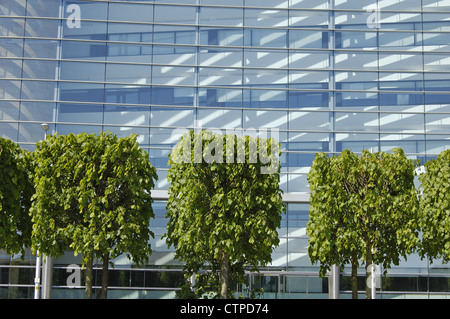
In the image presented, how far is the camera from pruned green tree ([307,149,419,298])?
22500 millimetres

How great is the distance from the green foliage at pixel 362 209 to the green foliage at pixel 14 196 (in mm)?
9582

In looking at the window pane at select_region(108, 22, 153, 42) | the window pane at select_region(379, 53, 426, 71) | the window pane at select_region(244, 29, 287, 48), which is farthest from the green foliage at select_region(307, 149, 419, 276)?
the window pane at select_region(108, 22, 153, 42)

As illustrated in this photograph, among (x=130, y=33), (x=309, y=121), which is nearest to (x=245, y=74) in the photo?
(x=309, y=121)

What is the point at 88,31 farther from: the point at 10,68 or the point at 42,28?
the point at 10,68

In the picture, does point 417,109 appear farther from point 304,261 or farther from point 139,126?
point 139,126

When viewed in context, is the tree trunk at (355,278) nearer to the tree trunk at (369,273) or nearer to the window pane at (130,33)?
the tree trunk at (369,273)

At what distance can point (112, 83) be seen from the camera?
2997 centimetres

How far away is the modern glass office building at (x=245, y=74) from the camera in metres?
29.5

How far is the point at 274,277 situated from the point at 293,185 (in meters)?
4.07

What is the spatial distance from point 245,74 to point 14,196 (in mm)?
12543

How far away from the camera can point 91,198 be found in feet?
70.3

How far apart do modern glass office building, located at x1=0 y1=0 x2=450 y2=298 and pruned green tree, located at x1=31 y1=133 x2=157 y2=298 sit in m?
7.22

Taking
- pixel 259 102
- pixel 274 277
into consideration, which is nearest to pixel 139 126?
pixel 259 102
